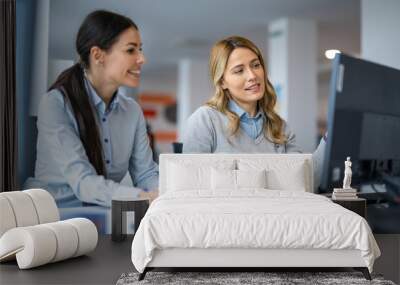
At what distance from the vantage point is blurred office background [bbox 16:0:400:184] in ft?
17.5

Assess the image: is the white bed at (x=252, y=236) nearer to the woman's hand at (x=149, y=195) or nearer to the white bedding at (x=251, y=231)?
the white bedding at (x=251, y=231)

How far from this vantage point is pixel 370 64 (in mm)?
4293

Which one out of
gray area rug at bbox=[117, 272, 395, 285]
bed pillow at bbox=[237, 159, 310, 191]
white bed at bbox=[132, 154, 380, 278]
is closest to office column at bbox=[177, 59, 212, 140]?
bed pillow at bbox=[237, 159, 310, 191]

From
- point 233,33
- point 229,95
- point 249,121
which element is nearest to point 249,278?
point 249,121

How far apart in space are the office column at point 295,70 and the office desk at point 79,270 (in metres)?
1.98

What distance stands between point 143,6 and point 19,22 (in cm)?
113

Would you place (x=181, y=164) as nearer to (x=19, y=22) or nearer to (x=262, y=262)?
(x=262, y=262)

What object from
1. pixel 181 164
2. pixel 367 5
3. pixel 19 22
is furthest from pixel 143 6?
pixel 367 5

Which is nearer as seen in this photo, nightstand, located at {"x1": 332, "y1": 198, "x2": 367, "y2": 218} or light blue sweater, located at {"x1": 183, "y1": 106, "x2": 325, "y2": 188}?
nightstand, located at {"x1": 332, "y1": 198, "x2": 367, "y2": 218}

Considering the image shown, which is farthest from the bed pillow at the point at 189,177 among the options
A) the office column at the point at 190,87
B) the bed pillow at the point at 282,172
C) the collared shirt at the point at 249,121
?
the office column at the point at 190,87

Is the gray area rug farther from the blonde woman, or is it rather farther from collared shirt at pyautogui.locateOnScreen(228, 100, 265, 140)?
collared shirt at pyautogui.locateOnScreen(228, 100, 265, 140)

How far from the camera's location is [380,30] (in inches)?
210

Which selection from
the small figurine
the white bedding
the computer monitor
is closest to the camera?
the white bedding

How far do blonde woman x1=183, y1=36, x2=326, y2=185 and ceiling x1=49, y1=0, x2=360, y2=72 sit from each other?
20 centimetres
